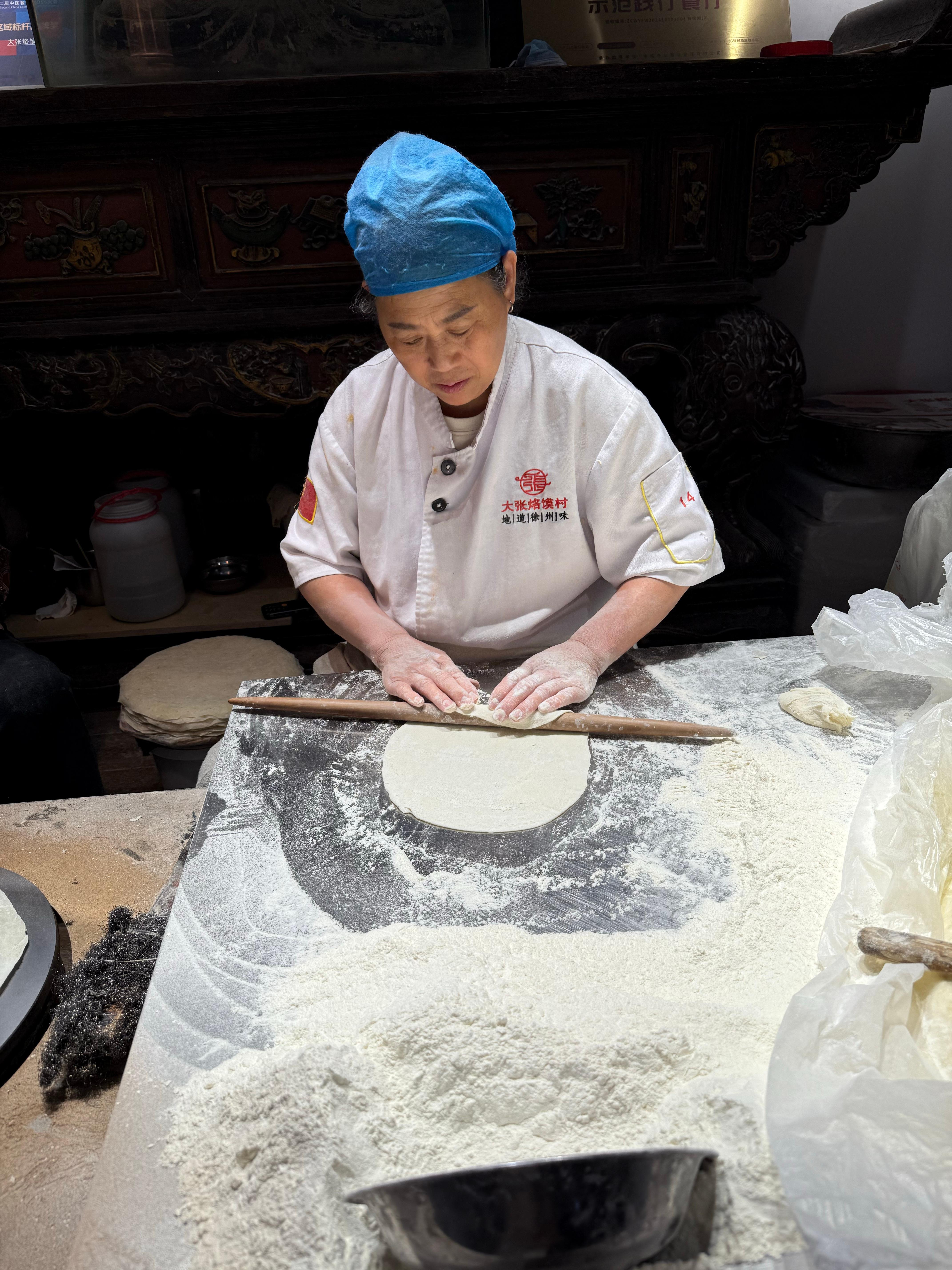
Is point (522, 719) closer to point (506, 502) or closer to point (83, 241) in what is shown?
point (506, 502)

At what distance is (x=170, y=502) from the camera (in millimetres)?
3592

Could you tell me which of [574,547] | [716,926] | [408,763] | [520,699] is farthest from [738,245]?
[716,926]

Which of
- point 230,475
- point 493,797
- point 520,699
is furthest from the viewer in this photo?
point 230,475

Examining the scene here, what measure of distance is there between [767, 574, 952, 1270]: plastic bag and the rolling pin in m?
0.02

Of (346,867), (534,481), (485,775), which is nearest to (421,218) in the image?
(534,481)

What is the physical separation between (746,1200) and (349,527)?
4.94 feet

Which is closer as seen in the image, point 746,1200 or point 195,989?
point 746,1200

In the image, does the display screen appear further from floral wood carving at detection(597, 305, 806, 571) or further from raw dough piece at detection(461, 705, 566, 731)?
raw dough piece at detection(461, 705, 566, 731)

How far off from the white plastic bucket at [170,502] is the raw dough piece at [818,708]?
2726 millimetres

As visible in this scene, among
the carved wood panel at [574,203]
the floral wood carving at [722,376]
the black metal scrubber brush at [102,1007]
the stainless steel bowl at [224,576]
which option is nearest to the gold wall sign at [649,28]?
the carved wood panel at [574,203]

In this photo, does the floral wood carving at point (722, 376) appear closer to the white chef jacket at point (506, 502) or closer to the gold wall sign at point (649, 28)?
the gold wall sign at point (649, 28)

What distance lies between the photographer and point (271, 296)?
8.71ft

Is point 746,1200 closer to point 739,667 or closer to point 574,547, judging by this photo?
point 739,667

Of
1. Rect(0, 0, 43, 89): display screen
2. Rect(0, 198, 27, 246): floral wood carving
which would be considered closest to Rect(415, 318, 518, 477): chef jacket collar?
Rect(0, 198, 27, 246): floral wood carving
